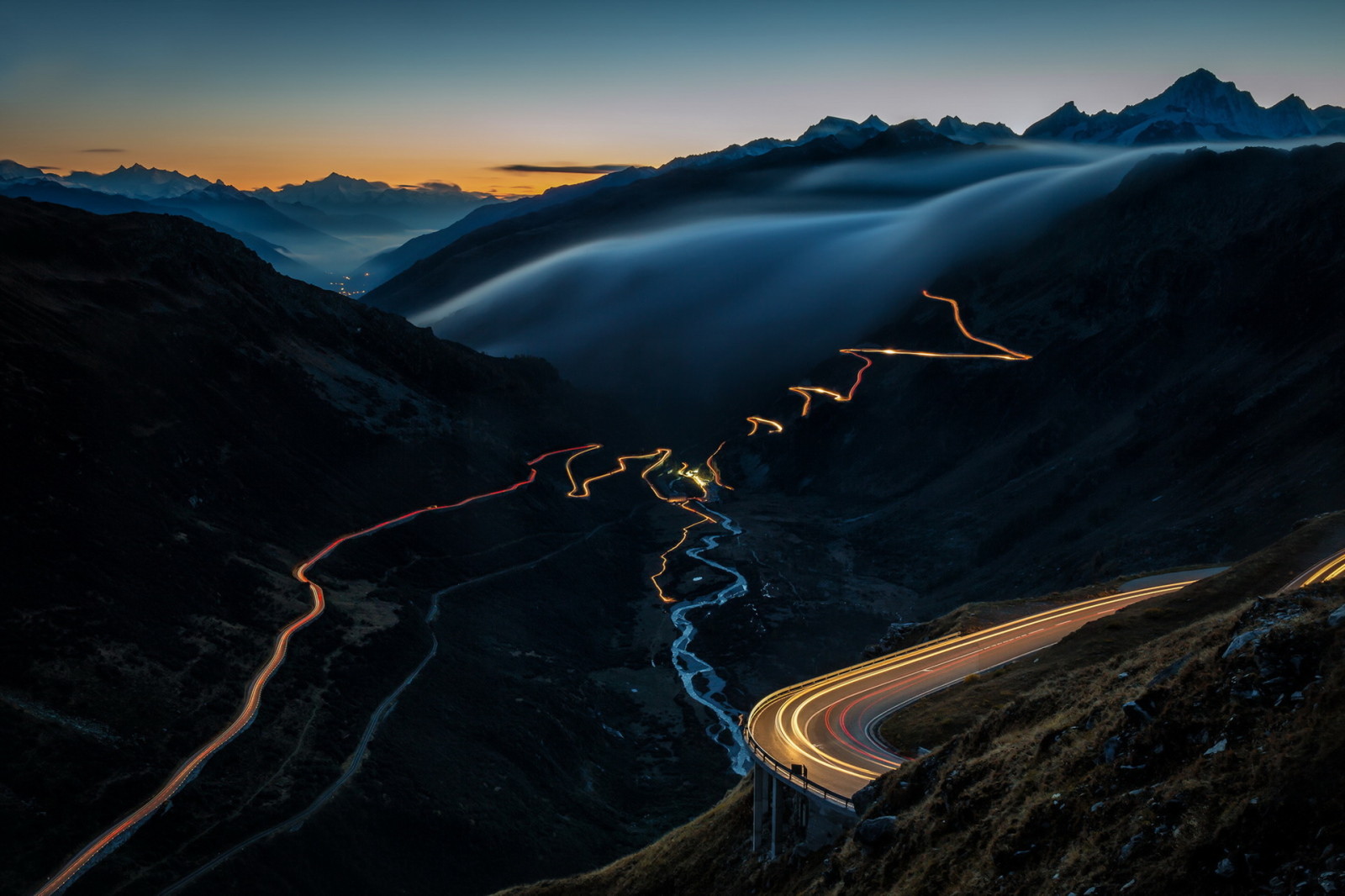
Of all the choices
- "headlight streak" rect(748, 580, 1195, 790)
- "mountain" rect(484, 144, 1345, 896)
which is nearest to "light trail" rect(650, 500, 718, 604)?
"mountain" rect(484, 144, 1345, 896)

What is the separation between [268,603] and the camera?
79.6 meters

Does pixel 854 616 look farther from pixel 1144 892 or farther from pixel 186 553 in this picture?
pixel 1144 892

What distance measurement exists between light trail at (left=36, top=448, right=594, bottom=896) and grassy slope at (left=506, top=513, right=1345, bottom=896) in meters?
36.7

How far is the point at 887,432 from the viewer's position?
180 metres

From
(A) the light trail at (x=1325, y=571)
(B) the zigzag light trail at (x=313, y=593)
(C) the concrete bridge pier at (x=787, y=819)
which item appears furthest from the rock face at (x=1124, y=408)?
(C) the concrete bridge pier at (x=787, y=819)

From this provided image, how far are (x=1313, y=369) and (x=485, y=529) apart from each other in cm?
9869

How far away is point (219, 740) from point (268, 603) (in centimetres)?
1924

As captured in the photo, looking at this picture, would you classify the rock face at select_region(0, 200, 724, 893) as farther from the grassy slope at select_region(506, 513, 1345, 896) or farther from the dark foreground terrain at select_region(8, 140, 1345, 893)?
the grassy slope at select_region(506, 513, 1345, 896)

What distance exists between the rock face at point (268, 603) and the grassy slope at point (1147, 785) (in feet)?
121

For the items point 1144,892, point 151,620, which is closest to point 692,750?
point 151,620

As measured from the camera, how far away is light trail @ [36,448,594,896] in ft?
161

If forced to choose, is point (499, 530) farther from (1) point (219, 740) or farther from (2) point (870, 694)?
(2) point (870, 694)

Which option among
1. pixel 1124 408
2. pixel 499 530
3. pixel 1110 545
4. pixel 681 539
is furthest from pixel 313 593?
pixel 1124 408

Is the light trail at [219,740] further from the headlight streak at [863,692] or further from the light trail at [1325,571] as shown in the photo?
the light trail at [1325,571]
